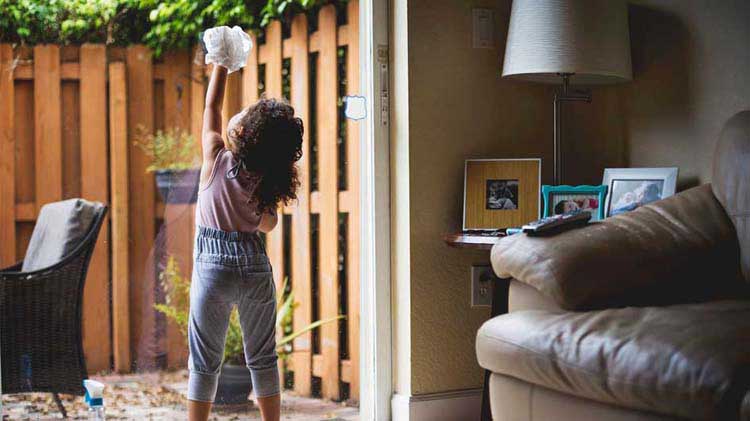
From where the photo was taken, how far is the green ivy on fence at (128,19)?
269 cm

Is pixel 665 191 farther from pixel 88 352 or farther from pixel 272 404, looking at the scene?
pixel 88 352

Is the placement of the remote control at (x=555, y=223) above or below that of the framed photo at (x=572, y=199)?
below

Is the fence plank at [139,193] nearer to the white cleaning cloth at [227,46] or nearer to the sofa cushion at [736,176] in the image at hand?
the white cleaning cloth at [227,46]

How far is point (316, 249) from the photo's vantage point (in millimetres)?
3135

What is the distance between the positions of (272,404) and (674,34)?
1742 millimetres

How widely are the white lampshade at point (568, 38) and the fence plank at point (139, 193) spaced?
3.70 feet

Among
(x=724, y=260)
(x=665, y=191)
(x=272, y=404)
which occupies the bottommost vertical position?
(x=272, y=404)

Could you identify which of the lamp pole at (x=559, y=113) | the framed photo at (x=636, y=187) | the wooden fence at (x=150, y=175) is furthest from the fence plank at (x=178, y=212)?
the framed photo at (x=636, y=187)

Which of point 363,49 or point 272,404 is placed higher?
point 363,49

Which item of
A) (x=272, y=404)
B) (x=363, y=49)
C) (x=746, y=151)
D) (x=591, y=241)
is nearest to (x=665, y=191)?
(x=746, y=151)

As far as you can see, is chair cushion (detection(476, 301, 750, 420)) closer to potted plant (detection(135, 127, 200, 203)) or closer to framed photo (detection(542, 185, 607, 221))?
framed photo (detection(542, 185, 607, 221))

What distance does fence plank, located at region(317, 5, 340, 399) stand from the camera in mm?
3123

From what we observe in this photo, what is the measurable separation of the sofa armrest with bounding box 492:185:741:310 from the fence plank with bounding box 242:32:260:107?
37.0 inches

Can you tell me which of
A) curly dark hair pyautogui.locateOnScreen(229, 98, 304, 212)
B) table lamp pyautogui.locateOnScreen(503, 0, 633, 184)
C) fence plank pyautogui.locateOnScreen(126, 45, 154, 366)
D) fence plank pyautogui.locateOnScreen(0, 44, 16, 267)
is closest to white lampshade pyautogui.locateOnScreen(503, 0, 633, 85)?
table lamp pyautogui.locateOnScreen(503, 0, 633, 184)
